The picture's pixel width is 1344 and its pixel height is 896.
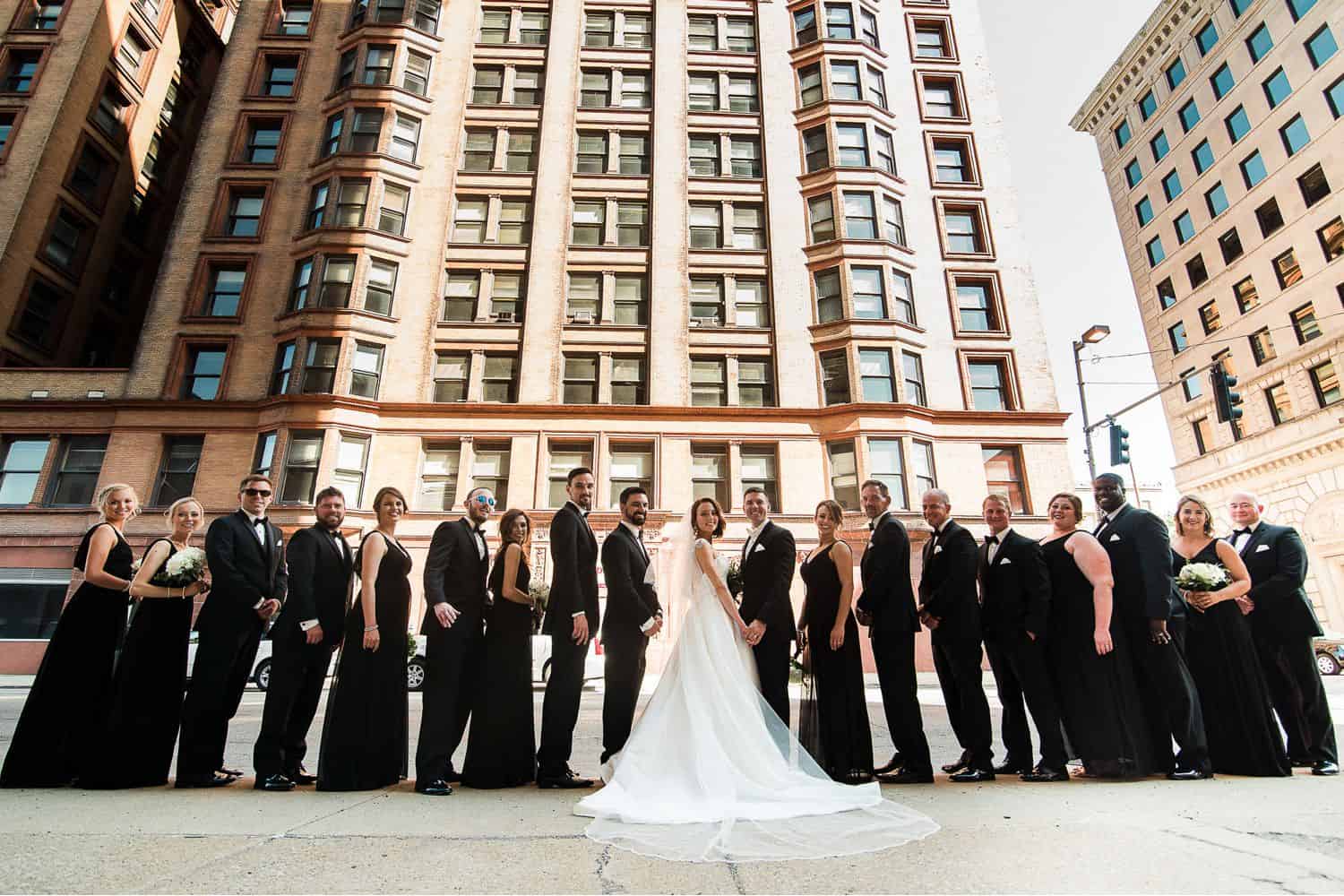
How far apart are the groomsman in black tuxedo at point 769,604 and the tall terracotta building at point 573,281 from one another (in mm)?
16239

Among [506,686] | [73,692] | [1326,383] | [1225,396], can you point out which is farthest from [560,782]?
[1326,383]

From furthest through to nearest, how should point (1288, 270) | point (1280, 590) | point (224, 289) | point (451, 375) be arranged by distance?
point (1288, 270) → point (224, 289) → point (451, 375) → point (1280, 590)

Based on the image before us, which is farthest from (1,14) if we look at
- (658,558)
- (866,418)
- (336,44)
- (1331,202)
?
(1331,202)

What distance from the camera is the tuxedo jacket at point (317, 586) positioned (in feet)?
17.3

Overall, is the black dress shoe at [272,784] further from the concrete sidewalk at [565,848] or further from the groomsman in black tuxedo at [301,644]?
the concrete sidewalk at [565,848]

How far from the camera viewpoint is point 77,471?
22.9 meters

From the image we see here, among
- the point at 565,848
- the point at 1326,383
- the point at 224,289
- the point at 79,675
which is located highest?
the point at 224,289

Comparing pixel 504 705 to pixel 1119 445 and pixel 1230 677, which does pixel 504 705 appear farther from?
pixel 1119 445

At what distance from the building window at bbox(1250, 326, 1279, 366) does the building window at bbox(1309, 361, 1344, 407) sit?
2473mm

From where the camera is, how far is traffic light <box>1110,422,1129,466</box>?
50.3 feet

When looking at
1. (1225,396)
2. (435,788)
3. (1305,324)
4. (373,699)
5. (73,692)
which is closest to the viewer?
(435,788)

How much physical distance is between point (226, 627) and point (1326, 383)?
1517 inches

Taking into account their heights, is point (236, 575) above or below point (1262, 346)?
below

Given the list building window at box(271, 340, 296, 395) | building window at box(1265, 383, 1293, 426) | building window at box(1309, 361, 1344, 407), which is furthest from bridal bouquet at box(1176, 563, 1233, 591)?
building window at box(1265, 383, 1293, 426)
